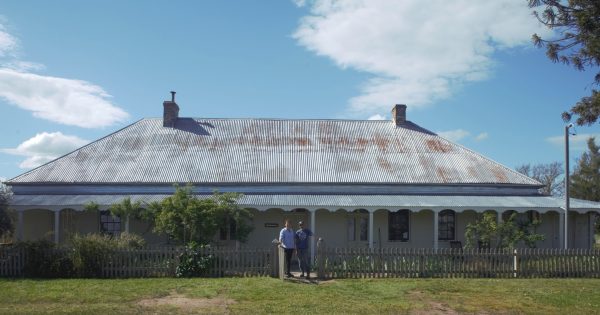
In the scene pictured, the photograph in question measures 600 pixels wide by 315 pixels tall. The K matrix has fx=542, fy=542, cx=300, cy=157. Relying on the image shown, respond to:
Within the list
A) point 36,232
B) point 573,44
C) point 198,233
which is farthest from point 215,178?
point 573,44

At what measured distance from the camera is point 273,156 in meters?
24.6

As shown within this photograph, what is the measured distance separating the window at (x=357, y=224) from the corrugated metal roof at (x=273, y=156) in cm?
142

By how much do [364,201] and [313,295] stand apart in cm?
963

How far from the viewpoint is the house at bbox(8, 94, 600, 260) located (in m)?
21.1

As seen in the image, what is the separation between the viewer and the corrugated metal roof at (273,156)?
2298 cm

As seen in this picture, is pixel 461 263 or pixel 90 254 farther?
pixel 461 263

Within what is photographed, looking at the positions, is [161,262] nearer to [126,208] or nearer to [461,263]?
[126,208]

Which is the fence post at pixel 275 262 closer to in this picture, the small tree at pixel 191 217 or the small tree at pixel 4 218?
the small tree at pixel 191 217

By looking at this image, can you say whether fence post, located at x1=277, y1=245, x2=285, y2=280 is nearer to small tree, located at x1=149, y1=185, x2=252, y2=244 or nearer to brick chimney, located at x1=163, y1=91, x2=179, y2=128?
small tree, located at x1=149, y1=185, x2=252, y2=244

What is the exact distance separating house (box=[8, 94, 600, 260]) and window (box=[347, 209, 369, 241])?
4 centimetres

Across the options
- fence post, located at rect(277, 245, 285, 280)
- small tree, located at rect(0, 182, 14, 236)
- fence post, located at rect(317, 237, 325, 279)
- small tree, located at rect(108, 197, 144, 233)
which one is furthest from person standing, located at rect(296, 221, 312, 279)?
small tree, located at rect(0, 182, 14, 236)

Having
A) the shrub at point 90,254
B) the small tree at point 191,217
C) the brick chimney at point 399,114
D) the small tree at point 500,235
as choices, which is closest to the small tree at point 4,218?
the shrub at point 90,254

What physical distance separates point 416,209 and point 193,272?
9365mm

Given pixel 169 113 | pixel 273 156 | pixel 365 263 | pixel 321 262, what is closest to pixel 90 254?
pixel 321 262
